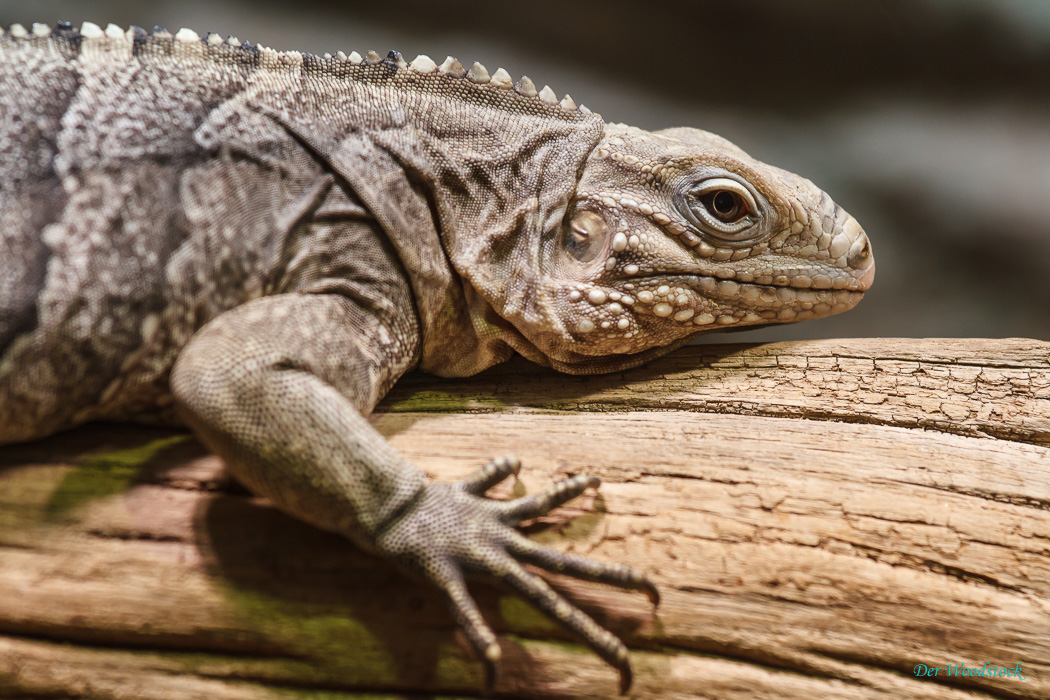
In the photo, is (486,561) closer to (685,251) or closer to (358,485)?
(358,485)

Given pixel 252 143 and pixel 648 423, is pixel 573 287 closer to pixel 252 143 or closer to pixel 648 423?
pixel 648 423

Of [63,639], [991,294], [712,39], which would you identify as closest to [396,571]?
[63,639]

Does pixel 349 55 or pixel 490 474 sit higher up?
pixel 349 55

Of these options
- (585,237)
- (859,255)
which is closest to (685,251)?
(585,237)

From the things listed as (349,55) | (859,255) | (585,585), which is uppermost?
(349,55)

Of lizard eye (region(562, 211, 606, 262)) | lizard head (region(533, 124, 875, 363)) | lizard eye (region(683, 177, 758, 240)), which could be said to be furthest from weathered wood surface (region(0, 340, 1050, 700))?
lizard eye (region(683, 177, 758, 240))

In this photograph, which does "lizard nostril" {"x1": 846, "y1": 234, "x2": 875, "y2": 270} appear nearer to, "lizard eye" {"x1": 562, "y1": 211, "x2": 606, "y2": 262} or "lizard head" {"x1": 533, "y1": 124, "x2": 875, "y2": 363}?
"lizard head" {"x1": 533, "y1": 124, "x2": 875, "y2": 363}
